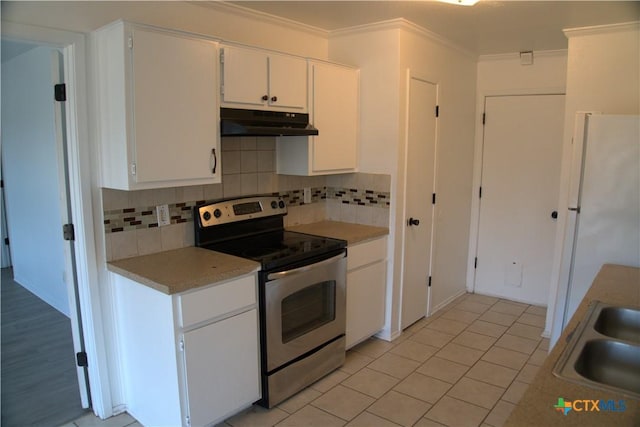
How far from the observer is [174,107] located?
233cm

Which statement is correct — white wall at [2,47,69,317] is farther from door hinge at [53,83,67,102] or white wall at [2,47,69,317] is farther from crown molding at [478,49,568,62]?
crown molding at [478,49,568,62]

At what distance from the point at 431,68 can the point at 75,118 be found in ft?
8.50

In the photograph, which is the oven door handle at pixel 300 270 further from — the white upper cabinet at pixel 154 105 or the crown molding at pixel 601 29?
the crown molding at pixel 601 29

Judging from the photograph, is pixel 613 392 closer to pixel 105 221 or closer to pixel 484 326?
pixel 105 221

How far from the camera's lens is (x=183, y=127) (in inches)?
93.9

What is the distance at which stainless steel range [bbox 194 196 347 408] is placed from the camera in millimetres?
2551

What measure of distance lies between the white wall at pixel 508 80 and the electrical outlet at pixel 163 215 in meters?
3.07

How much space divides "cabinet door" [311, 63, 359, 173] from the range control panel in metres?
0.39

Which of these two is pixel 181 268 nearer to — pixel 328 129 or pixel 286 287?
pixel 286 287

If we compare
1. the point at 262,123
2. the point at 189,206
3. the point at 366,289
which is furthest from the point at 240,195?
the point at 366,289

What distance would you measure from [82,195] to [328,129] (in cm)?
166

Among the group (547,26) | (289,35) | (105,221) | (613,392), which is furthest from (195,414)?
(547,26)

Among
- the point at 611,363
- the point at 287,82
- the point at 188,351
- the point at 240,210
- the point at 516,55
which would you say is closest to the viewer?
the point at 611,363

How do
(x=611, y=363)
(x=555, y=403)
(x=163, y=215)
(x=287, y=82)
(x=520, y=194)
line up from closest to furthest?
(x=555, y=403)
(x=611, y=363)
(x=163, y=215)
(x=287, y=82)
(x=520, y=194)
